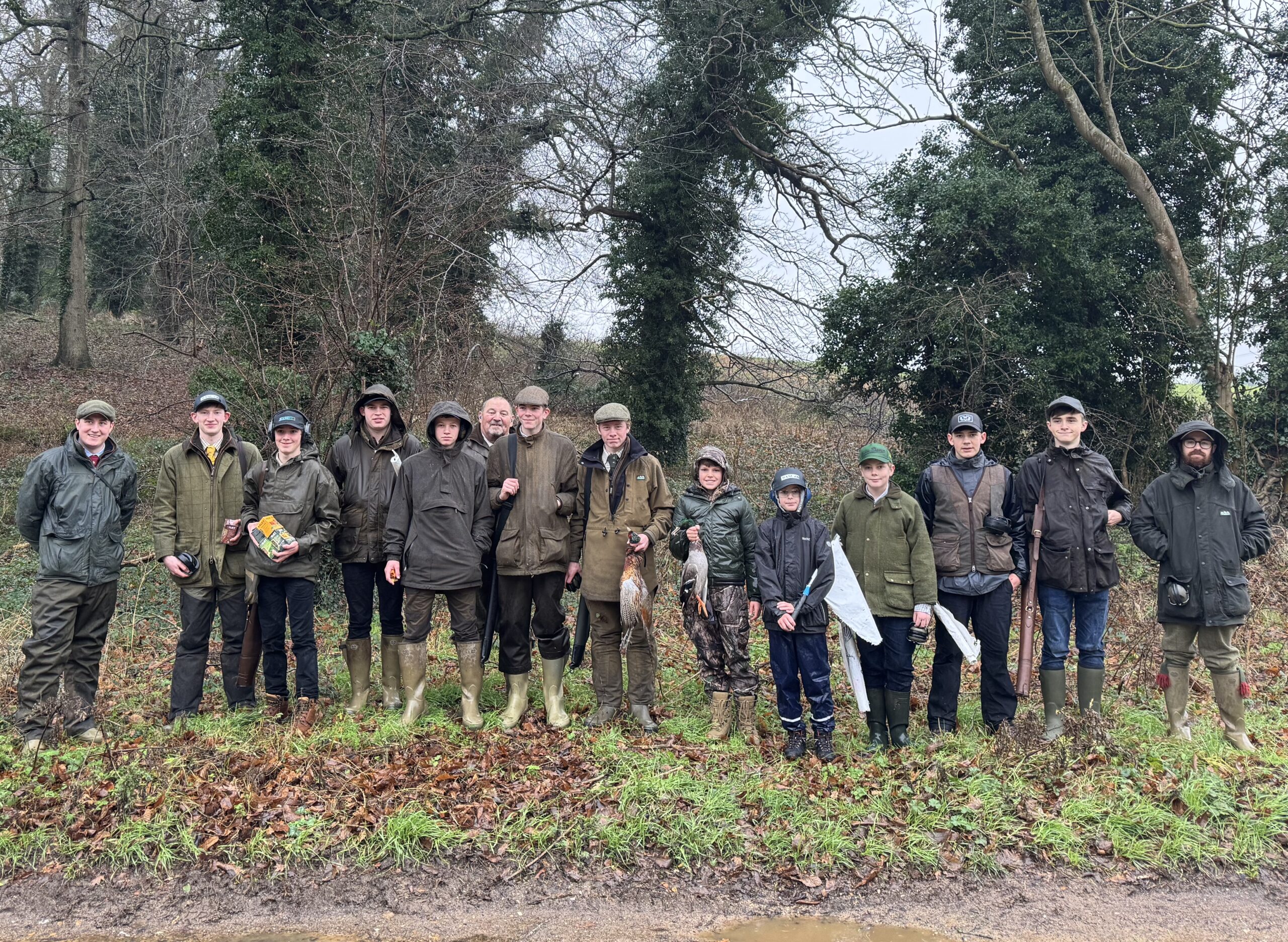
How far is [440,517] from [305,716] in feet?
5.34

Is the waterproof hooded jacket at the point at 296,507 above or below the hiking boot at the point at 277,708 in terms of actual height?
above

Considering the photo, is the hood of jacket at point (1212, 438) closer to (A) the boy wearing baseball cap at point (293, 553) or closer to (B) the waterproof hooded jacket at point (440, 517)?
(B) the waterproof hooded jacket at point (440, 517)

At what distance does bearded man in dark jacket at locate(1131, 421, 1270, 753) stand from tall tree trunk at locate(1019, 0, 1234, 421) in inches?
339

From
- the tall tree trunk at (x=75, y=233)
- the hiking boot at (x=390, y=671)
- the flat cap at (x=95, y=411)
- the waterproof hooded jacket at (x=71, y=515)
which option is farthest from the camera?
the tall tree trunk at (x=75, y=233)

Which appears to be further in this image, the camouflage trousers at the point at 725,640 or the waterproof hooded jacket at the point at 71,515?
the camouflage trousers at the point at 725,640

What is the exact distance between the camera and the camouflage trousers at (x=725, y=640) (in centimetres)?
578

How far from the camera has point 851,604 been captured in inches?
221

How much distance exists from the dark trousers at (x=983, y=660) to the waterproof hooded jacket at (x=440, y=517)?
10.2 feet

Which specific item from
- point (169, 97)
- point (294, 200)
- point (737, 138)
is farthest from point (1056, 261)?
point (169, 97)

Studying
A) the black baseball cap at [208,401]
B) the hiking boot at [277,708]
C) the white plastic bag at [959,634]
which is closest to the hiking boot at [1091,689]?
the white plastic bag at [959,634]

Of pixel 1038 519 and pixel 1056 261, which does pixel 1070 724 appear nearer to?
pixel 1038 519

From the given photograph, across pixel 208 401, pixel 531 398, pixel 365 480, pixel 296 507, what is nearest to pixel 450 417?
pixel 531 398

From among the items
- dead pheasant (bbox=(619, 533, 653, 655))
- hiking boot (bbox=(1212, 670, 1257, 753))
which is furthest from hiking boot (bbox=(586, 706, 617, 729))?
hiking boot (bbox=(1212, 670, 1257, 753))

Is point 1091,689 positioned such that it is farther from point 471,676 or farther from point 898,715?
point 471,676
